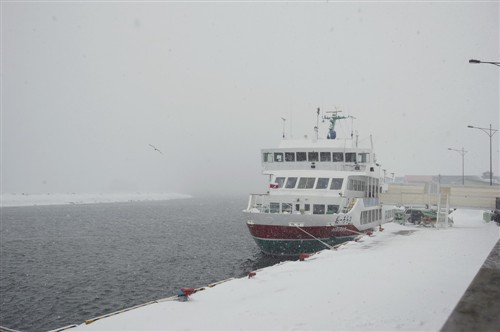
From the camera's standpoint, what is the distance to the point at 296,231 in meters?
27.5

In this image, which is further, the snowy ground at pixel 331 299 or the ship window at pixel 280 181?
the ship window at pixel 280 181

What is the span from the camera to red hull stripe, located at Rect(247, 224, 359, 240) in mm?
27422

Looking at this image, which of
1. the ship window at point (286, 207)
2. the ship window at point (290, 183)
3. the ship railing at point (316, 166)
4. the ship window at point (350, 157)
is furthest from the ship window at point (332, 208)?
the ship window at point (350, 157)

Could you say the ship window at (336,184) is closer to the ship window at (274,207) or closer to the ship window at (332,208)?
the ship window at (332,208)

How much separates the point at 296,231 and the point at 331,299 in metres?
17.4

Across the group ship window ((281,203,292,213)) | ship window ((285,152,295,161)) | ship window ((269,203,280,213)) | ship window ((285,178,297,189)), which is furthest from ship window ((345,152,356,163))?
ship window ((269,203,280,213))

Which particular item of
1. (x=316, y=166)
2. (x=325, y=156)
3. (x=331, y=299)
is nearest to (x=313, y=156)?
(x=316, y=166)

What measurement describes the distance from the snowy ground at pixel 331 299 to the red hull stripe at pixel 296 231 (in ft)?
33.7

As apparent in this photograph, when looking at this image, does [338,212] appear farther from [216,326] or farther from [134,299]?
[216,326]

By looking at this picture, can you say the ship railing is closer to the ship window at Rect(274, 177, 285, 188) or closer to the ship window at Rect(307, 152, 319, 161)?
the ship window at Rect(307, 152, 319, 161)

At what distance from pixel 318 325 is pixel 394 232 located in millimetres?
21617

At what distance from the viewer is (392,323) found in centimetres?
805

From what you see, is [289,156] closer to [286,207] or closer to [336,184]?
[336,184]

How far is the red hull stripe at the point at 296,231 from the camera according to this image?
27422mm
